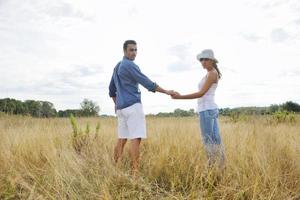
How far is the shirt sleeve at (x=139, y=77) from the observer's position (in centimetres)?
457

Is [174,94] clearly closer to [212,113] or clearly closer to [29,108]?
[212,113]

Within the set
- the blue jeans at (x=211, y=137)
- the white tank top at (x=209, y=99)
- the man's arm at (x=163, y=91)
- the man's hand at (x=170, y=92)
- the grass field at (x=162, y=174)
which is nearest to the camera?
the grass field at (x=162, y=174)

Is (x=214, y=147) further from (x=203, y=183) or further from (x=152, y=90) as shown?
(x=152, y=90)

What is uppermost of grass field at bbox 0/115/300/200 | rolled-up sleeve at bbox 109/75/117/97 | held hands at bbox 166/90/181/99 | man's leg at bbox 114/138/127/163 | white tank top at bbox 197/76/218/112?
rolled-up sleeve at bbox 109/75/117/97

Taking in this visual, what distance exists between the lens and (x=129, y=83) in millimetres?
4668

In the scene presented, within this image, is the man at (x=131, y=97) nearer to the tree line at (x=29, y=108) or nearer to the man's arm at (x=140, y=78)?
the man's arm at (x=140, y=78)

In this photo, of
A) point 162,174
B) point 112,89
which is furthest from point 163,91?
point 162,174

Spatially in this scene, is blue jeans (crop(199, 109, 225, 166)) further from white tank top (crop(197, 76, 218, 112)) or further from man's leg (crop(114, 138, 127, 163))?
Answer: man's leg (crop(114, 138, 127, 163))

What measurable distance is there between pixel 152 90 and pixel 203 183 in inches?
48.6

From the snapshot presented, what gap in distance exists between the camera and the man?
4.51 metres

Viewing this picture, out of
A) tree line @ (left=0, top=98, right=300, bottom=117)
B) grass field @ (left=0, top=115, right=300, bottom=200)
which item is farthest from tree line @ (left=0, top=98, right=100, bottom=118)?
grass field @ (left=0, top=115, right=300, bottom=200)

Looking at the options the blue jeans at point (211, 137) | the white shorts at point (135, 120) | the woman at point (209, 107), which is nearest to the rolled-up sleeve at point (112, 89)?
the white shorts at point (135, 120)

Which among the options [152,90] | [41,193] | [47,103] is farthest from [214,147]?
[47,103]

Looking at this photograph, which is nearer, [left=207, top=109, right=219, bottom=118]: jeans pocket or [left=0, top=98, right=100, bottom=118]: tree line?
[left=207, top=109, right=219, bottom=118]: jeans pocket
